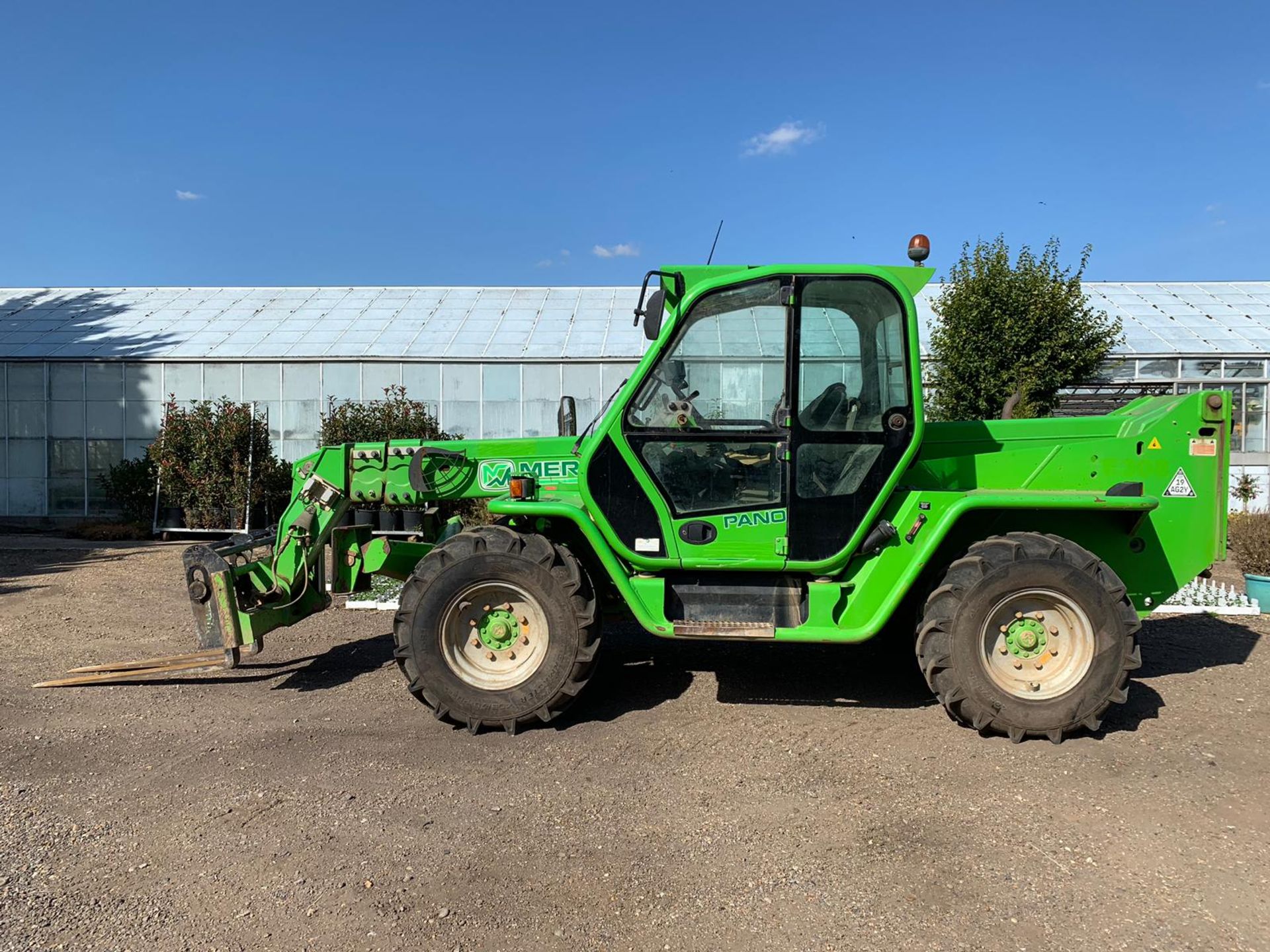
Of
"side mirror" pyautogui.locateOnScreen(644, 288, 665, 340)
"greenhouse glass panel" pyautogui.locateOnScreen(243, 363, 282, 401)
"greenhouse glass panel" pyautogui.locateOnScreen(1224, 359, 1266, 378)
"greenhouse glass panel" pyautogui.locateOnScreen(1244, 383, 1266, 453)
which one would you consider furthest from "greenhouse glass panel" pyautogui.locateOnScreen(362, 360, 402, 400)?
"greenhouse glass panel" pyautogui.locateOnScreen(1244, 383, 1266, 453)

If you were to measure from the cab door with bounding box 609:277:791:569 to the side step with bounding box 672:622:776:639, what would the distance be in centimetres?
33

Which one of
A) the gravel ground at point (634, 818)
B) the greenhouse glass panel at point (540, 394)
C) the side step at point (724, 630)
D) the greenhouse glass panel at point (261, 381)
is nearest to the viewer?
the gravel ground at point (634, 818)

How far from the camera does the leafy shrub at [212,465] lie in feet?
44.9

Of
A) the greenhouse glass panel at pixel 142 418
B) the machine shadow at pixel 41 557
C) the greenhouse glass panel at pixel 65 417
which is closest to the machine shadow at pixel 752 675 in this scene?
the machine shadow at pixel 41 557

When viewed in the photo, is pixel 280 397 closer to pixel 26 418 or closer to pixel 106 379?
pixel 106 379

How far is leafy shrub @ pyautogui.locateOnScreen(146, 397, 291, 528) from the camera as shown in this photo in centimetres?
1368

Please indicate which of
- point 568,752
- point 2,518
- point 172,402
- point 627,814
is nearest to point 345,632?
point 568,752

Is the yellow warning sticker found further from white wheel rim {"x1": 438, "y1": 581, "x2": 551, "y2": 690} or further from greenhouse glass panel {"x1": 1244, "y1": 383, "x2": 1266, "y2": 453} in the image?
greenhouse glass panel {"x1": 1244, "y1": 383, "x2": 1266, "y2": 453}

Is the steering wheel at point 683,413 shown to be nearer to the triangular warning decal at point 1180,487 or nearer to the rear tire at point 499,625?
the rear tire at point 499,625

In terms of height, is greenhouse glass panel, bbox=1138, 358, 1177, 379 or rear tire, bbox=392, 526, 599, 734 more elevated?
greenhouse glass panel, bbox=1138, 358, 1177, 379

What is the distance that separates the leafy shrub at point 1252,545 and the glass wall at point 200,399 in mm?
9846

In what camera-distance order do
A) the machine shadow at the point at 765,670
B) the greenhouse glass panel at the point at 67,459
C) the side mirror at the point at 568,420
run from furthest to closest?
1. the greenhouse glass panel at the point at 67,459
2. the side mirror at the point at 568,420
3. the machine shadow at the point at 765,670

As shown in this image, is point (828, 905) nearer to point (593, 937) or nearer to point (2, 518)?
point (593, 937)

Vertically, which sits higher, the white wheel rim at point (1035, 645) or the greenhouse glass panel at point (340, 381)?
the greenhouse glass panel at point (340, 381)
